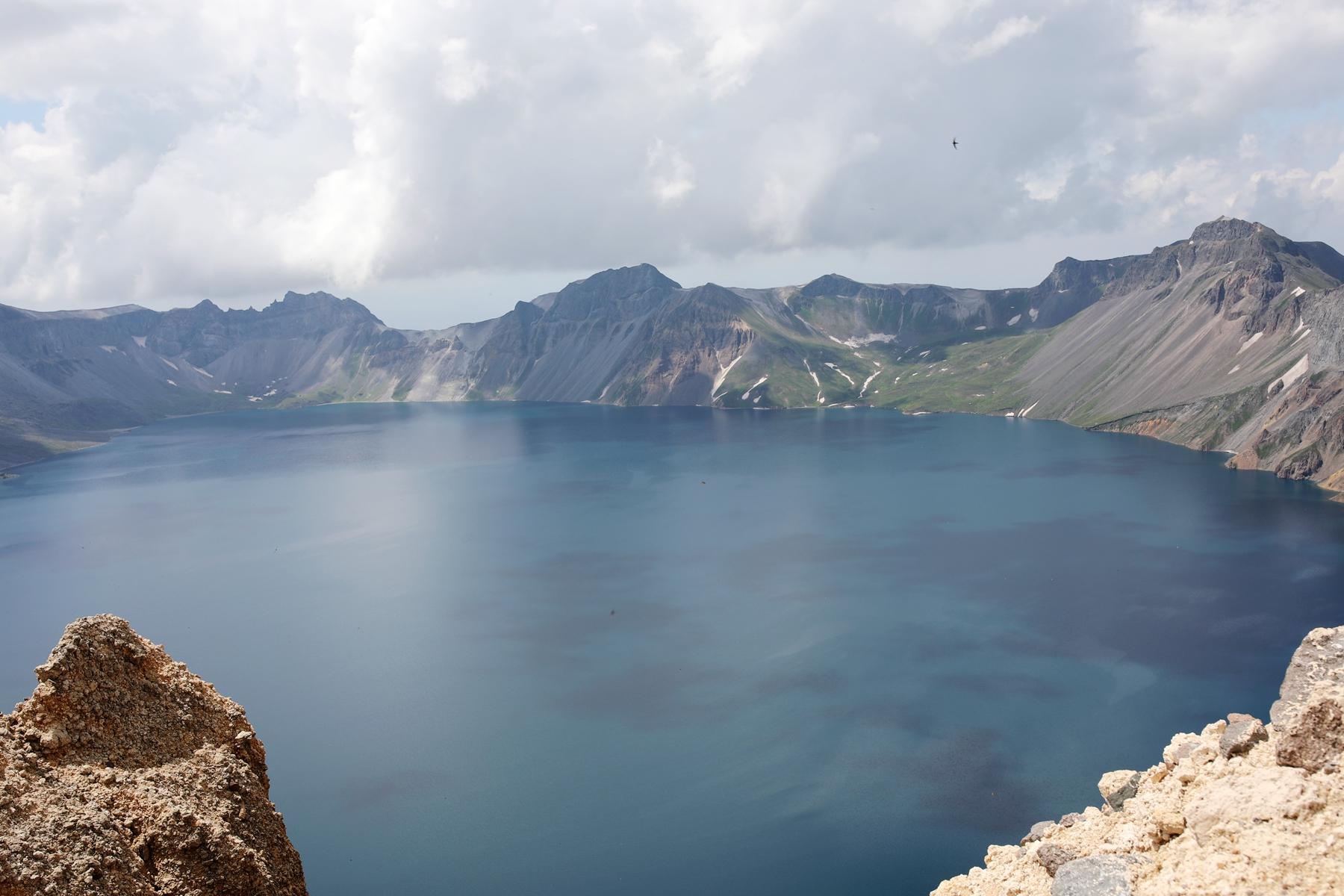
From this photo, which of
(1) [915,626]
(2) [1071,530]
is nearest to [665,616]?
(1) [915,626]

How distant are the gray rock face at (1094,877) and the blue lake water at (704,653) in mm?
27106

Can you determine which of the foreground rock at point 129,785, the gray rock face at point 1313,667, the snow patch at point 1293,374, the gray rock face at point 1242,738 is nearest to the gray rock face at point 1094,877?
the gray rock face at point 1242,738

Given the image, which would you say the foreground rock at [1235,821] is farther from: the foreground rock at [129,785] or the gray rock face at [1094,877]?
the foreground rock at [129,785]

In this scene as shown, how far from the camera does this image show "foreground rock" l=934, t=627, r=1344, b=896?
50.0ft

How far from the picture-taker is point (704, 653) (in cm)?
7556

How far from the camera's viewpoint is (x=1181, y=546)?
10444 centimetres

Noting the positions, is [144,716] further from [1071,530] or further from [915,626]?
[1071,530]

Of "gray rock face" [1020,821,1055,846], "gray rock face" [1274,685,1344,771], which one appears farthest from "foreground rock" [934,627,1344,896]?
"gray rock face" [1020,821,1055,846]

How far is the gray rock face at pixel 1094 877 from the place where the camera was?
1798 cm

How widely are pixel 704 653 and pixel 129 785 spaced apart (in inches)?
2359

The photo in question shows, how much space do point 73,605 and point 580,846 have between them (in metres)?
81.4

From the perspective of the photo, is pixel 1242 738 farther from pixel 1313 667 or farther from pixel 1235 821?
pixel 1235 821

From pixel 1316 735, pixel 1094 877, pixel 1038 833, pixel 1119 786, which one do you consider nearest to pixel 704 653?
pixel 1038 833

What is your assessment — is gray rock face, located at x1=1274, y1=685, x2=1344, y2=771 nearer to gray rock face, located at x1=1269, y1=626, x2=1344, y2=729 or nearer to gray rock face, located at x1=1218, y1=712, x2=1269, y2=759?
gray rock face, located at x1=1218, y1=712, x2=1269, y2=759
